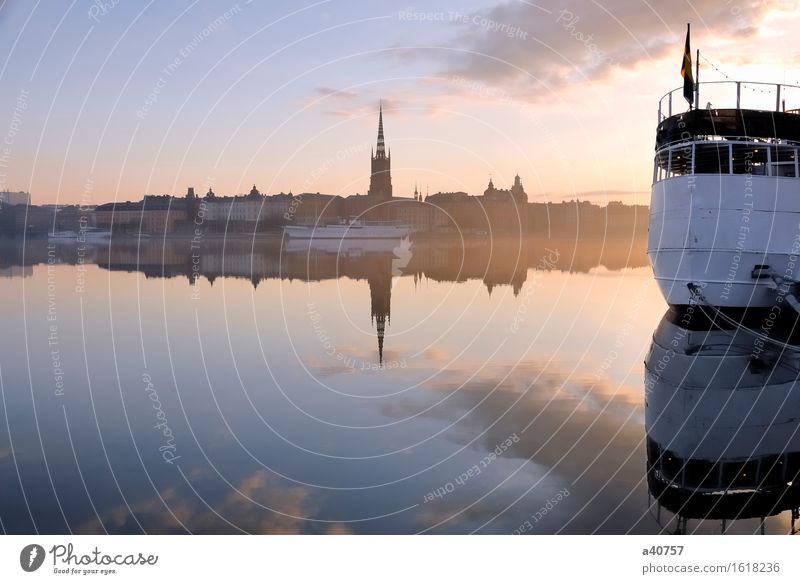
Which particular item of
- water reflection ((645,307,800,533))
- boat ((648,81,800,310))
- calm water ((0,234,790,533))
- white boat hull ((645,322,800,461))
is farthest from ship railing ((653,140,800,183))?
white boat hull ((645,322,800,461))

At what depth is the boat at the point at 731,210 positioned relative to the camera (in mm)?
25625

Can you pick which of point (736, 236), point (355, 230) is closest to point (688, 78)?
point (736, 236)

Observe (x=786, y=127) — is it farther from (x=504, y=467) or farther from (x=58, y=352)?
(x=58, y=352)

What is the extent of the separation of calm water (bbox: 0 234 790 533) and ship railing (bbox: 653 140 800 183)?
632 centimetres

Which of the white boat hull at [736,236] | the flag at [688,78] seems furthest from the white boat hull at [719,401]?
the flag at [688,78]

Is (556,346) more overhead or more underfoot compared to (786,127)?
more underfoot

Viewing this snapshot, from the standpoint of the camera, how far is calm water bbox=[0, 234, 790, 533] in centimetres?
997

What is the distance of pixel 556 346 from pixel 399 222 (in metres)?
137

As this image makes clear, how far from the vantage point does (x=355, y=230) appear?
151 meters

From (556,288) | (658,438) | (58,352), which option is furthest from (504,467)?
(556,288)

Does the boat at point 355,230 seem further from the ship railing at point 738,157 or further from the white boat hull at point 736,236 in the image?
the white boat hull at point 736,236

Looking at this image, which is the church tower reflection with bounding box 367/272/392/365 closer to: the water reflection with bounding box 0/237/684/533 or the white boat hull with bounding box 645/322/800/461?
the water reflection with bounding box 0/237/684/533

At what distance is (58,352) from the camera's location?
74.0 feet

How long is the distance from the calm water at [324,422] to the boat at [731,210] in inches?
125
